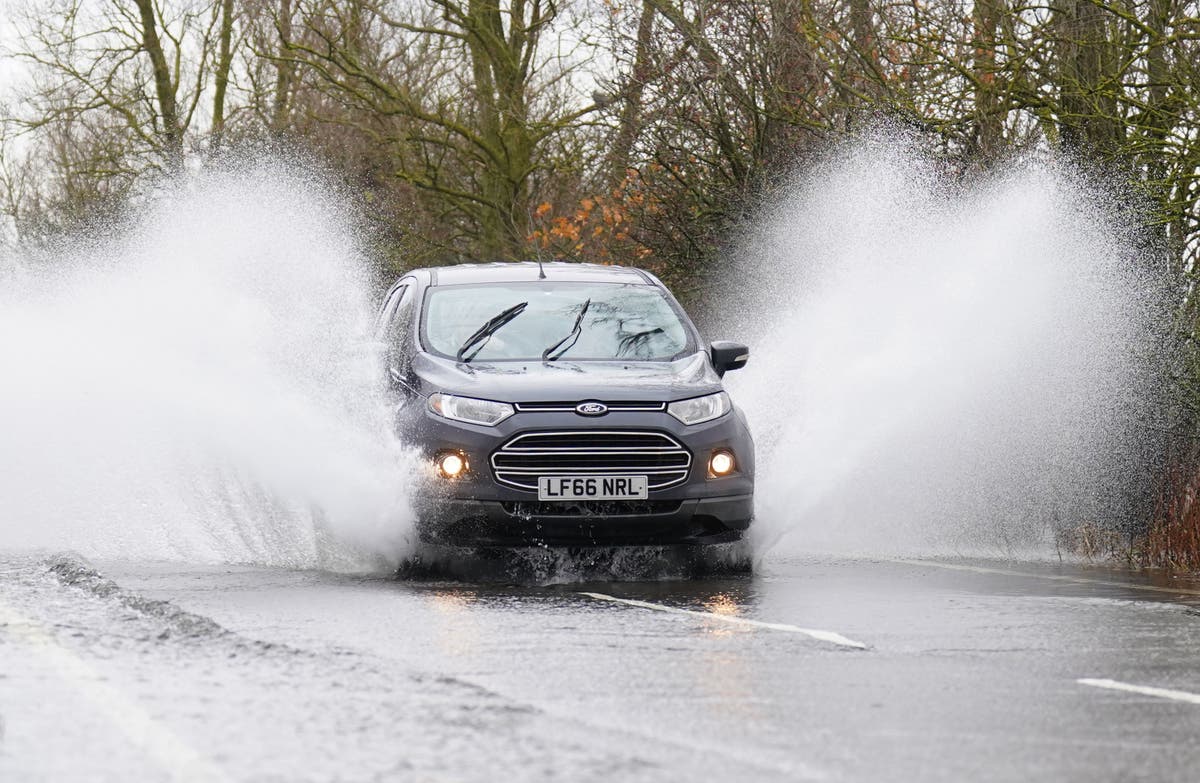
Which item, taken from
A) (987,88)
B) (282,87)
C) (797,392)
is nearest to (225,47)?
(282,87)

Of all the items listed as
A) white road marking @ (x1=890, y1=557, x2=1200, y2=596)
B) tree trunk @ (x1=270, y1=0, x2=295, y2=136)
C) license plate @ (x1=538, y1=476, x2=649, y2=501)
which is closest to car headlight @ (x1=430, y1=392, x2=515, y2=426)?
license plate @ (x1=538, y1=476, x2=649, y2=501)

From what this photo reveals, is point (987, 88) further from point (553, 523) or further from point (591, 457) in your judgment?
point (553, 523)

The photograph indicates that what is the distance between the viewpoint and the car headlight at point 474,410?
10.9 meters

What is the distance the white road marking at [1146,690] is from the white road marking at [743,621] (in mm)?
1197

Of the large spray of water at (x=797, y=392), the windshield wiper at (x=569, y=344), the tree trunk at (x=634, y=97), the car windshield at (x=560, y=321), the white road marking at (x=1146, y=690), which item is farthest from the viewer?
the tree trunk at (x=634, y=97)

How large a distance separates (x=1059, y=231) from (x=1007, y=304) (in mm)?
815

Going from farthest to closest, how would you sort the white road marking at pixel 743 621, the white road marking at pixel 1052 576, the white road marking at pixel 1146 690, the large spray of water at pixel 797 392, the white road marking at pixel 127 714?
1. the large spray of water at pixel 797 392
2. the white road marking at pixel 1052 576
3. the white road marking at pixel 743 621
4. the white road marking at pixel 1146 690
5. the white road marking at pixel 127 714

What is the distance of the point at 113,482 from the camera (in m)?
14.8

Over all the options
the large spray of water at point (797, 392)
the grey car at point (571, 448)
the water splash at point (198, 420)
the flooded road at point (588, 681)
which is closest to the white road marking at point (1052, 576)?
A: the flooded road at point (588, 681)

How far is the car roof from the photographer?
12938 millimetres

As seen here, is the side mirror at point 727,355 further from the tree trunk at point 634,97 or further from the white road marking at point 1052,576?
the tree trunk at point 634,97

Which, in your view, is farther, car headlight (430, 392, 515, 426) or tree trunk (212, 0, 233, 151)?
tree trunk (212, 0, 233, 151)

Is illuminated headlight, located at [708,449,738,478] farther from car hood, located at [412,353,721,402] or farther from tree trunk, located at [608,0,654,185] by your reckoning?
tree trunk, located at [608,0,654,185]

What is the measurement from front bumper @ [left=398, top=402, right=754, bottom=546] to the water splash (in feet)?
1.24
